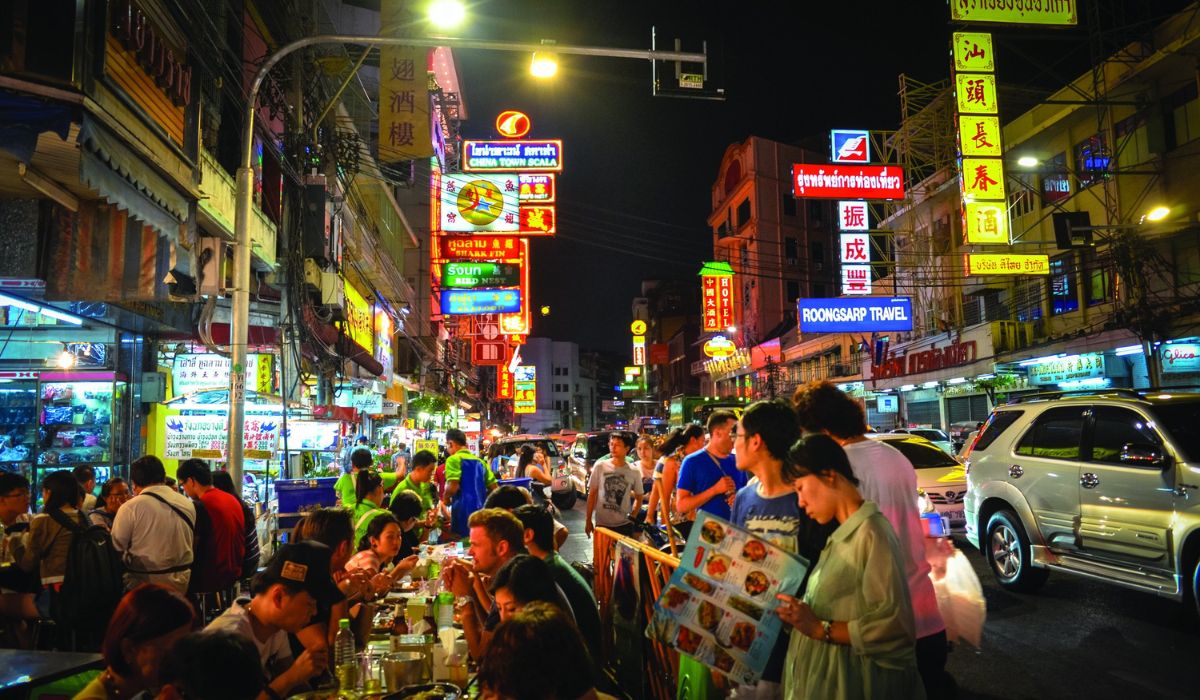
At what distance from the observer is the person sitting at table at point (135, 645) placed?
318cm

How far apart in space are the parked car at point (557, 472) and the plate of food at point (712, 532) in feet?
55.0

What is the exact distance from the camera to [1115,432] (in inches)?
320

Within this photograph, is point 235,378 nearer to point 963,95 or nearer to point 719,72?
point 719,72

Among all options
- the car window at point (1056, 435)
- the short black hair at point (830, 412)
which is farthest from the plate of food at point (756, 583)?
the car window at point (1056, 435)

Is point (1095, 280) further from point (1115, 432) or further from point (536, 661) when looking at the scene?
point (536, 661)

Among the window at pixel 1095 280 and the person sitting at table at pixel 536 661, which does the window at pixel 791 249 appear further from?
the person sitting at table at pixel 536 661

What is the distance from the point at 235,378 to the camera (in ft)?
30.8

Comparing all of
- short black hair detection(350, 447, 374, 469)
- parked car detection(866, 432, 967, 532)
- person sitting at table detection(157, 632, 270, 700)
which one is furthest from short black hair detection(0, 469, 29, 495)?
parked car detection(866, 432, 967, 532)

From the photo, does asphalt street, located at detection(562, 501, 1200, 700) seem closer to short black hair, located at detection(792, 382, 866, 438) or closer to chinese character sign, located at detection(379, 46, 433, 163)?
short black hair, located at detection(792, 382, 866, 438)

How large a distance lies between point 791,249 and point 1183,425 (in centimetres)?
5390

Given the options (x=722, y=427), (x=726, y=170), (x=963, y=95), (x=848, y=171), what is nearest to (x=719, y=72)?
(x=722, y=427)

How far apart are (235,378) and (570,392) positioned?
125053mm

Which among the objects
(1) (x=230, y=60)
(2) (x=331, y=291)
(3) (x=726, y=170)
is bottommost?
(2) (x=331, y=291)

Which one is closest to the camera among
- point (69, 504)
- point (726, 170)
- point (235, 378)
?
point (69, 504)
